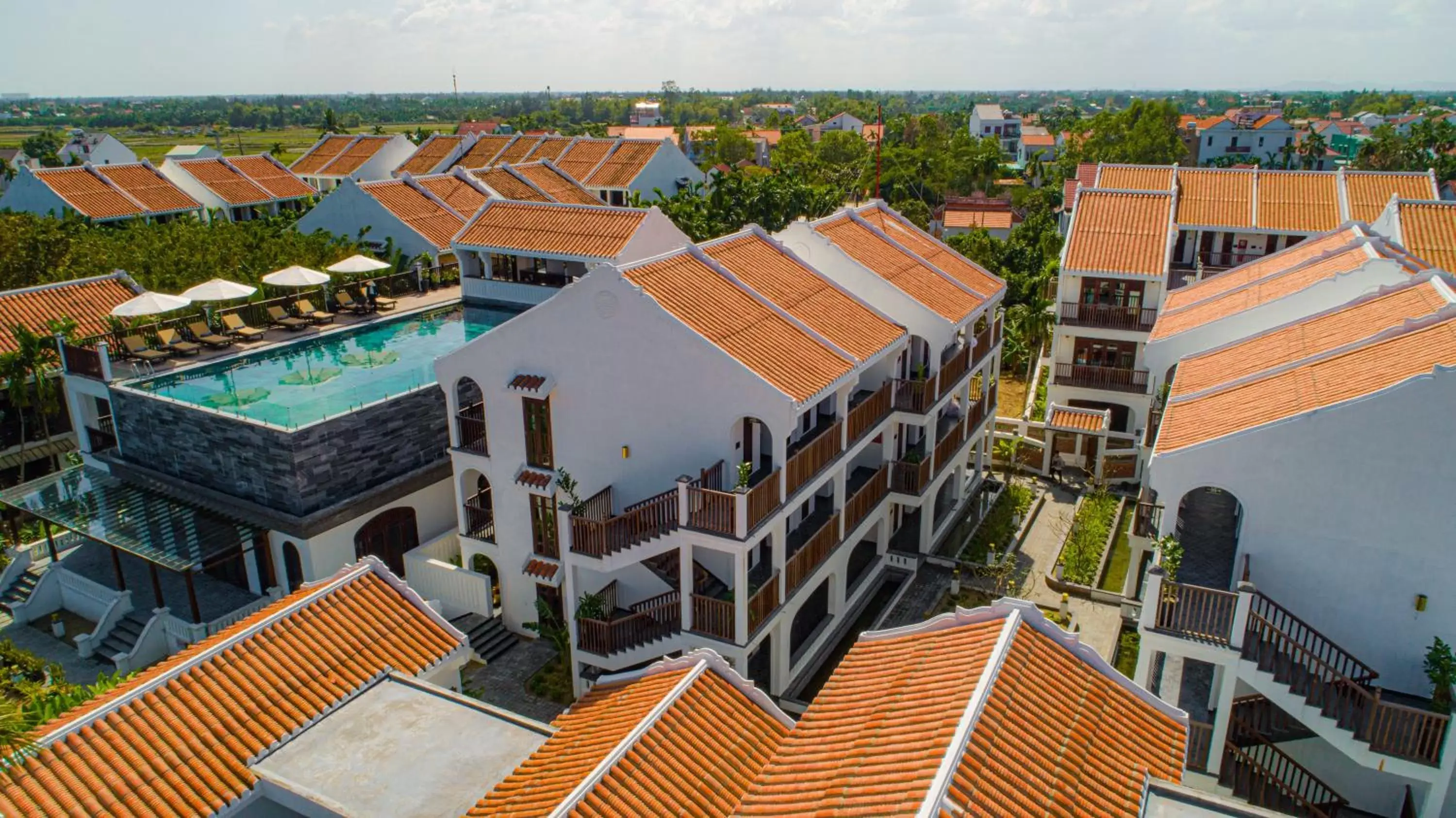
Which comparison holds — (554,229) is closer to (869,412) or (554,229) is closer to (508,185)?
(869,412)

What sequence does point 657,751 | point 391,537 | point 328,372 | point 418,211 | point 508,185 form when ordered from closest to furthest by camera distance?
point 657,751 → point 391,537 → point 328,372 → point 418,211 → point 508,185

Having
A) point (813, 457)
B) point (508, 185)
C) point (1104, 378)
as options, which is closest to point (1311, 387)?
point (813, 457)

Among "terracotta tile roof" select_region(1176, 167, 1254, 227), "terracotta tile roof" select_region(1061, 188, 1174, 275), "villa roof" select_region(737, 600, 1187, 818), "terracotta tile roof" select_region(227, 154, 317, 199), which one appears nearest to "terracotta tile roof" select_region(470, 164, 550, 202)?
"terracotta tile roof" select_region(227, 154, 317, 199)

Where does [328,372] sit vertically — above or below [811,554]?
above

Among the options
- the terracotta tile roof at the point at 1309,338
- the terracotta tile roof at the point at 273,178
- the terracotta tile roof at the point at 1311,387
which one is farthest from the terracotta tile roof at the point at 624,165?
the terracotta tile roof at the point at 1311,387

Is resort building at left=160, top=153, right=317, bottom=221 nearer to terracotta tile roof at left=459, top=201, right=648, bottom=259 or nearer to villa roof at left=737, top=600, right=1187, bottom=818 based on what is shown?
terracotta tile roof at left=459, top=201, right=648, bottom=259
